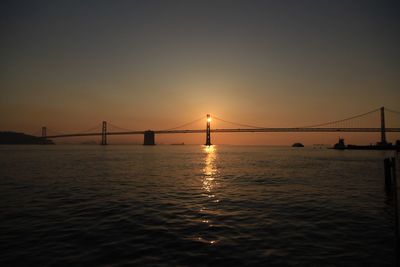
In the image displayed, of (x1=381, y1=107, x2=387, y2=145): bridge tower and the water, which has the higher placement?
(x1=381, y1=107, x2=387, y2=145): bridge tower

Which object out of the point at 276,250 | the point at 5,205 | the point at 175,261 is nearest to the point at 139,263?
the point at 175,261

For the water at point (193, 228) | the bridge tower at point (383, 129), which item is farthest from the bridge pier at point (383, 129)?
the water at point (193, 228)

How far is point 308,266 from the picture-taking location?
6.80 metres

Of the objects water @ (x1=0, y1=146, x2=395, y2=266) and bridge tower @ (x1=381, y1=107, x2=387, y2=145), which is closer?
water @ (x1=0, y1=146, x2=395, y2=266)

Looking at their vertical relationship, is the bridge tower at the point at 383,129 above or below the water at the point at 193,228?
above

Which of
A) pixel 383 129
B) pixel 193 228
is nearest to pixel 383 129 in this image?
pixel 383 129

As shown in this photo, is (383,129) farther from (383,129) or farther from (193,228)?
(193,228)

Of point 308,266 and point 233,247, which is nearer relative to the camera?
point 308,266

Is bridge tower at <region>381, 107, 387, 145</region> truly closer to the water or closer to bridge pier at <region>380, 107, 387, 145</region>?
bridge pier at <region>380, 107, 387, 145</region>

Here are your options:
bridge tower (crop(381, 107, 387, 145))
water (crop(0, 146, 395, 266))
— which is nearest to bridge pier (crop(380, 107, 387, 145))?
bridge tower (crop(381, 107, 387, 145))

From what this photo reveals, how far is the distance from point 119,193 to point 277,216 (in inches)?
401

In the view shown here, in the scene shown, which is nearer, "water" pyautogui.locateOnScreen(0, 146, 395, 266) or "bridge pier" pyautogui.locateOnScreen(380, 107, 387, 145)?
"water" pyautogui.locateOnScreen(0, 146, 395, 266)

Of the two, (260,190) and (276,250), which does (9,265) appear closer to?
(276,250)

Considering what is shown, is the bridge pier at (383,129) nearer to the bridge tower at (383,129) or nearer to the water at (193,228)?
the bridge tower at (383,129)
